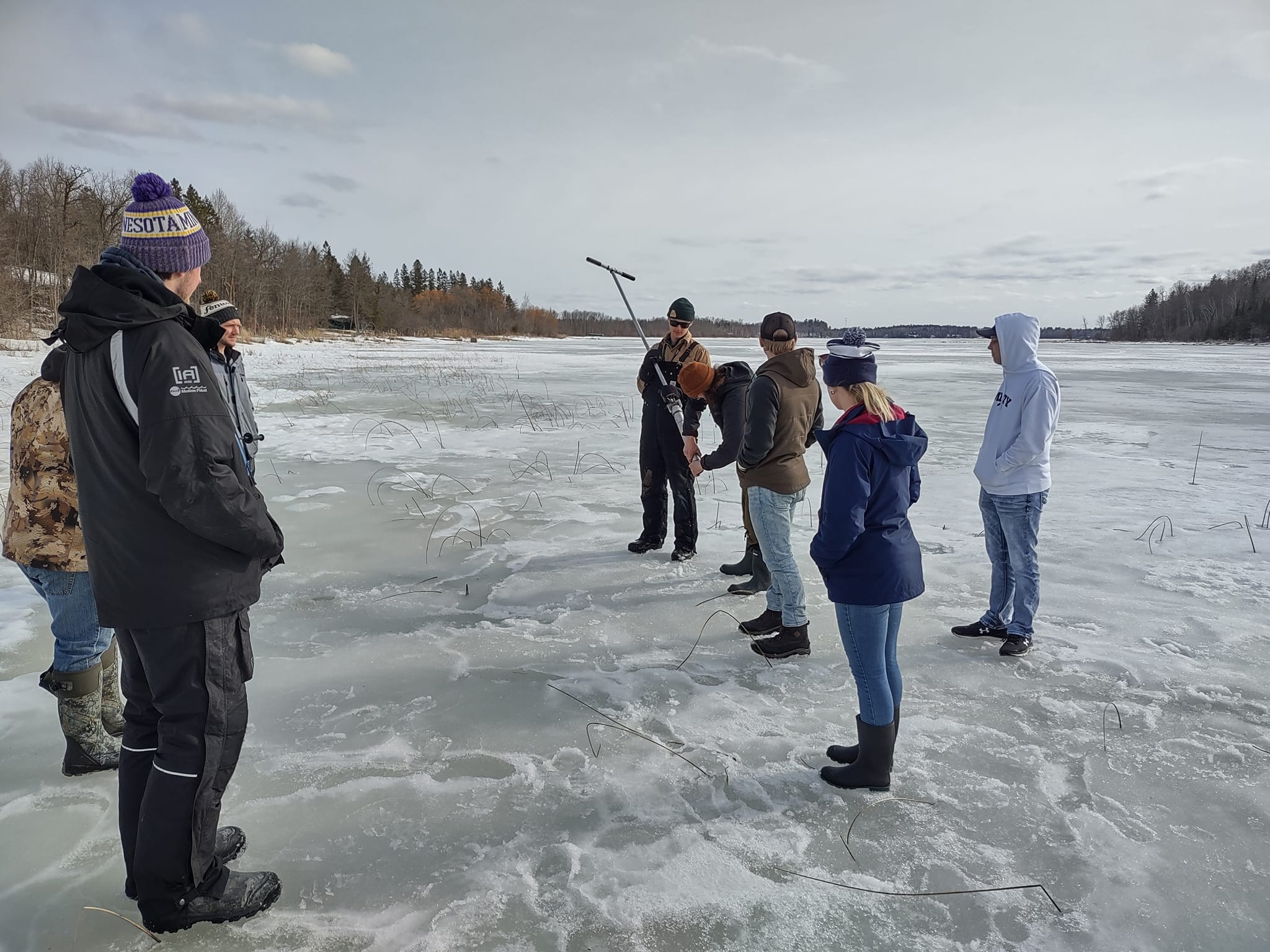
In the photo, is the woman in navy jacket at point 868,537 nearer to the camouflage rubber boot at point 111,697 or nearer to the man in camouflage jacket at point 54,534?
the man in camouflage jacket at point 54,534

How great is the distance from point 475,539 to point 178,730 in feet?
12.6

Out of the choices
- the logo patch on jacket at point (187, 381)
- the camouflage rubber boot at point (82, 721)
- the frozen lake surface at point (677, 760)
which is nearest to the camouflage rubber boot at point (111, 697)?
the camouflage rubber boot at point (82, 721)

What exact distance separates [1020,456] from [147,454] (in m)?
3.71

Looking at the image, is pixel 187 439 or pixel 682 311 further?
pixel 682 311

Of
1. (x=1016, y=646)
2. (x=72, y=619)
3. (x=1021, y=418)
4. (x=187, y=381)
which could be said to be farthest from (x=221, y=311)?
(x=1016, y=646)

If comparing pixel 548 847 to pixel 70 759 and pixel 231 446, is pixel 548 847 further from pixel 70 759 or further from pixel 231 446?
pixel 70 759

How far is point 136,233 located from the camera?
1861mm

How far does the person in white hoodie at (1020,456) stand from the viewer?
3613 mm

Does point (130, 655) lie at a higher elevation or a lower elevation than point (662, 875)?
higher

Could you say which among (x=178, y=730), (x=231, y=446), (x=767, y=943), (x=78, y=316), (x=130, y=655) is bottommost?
(x=767, y=943)

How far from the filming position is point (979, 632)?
154 inches

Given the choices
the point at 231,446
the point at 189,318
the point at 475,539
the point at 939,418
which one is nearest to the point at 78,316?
the point at 189,318

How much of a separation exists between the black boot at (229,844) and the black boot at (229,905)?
0.62 feet

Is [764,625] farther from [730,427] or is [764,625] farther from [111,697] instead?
[111,697]
